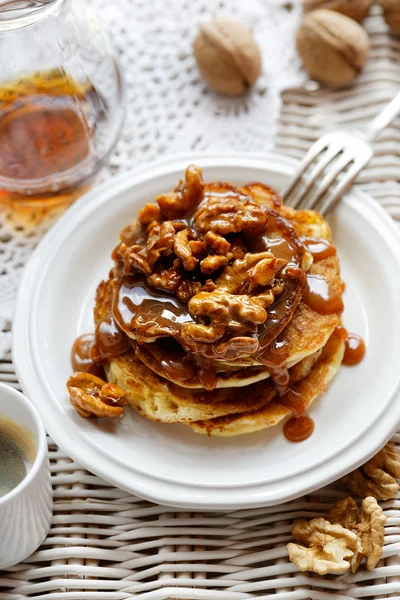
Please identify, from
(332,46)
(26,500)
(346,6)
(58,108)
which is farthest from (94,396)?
(346,6)

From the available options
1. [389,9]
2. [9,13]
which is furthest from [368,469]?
[389,9]

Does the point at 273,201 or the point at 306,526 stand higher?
the point at 273,201

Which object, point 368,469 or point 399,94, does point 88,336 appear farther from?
point 399,94

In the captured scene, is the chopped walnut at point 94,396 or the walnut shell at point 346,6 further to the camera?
the walnut shell at point 346,6

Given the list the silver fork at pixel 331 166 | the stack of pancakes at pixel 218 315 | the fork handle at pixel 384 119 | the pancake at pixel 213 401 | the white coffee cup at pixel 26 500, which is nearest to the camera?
the white coffee cup at pixel 26 500

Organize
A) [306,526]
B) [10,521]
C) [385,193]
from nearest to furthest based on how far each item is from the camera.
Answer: [10,521] < [306,526] < [385,193]

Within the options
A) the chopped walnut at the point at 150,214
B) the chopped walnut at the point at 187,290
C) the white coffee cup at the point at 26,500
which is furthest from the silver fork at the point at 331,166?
the white coffee cup at the point at 26,500

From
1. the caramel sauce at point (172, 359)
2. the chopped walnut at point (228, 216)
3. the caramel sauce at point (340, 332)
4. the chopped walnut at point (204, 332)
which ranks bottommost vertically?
the caramel sauce at point (340, 332)

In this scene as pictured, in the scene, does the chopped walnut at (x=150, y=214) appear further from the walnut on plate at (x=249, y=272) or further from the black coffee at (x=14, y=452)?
the black coffee at (x=14, y=452)
